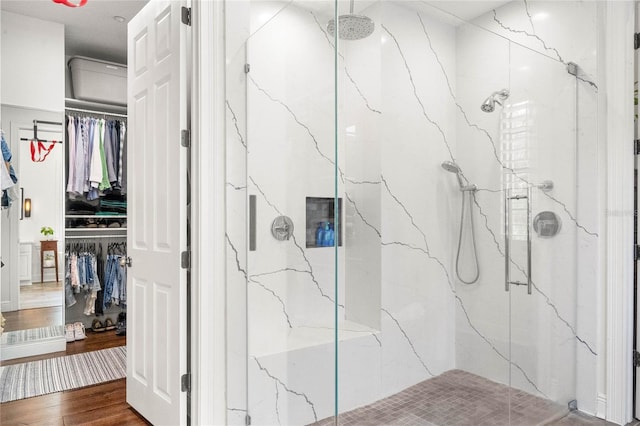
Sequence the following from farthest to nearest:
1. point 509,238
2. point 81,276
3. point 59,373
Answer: point 81,276, point 59,373, point 509,238

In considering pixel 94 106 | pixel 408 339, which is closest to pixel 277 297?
pixel 408 339

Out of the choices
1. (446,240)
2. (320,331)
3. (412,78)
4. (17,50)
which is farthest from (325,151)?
(17,50)

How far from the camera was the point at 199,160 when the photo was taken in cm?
201

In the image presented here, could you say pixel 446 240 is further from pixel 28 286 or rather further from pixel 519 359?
pixel 28 286

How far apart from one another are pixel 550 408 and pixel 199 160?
1.75 meters

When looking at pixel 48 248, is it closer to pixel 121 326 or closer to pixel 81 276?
pixel 81 276

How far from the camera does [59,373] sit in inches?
123

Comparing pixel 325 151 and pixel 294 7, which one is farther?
pixel 294 7

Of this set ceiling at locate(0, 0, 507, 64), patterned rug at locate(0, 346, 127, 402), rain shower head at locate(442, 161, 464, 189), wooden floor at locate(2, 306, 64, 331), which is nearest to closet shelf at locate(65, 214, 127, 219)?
wooden floor at locate(2, 306, 64, 331)

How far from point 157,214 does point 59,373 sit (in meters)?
1.75

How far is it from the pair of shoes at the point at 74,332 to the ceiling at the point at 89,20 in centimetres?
278

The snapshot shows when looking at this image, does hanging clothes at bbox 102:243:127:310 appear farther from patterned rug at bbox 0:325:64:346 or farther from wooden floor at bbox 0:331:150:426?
wooden floor at bbox 0:331:150:426

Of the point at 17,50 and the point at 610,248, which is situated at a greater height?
the point at 17,50

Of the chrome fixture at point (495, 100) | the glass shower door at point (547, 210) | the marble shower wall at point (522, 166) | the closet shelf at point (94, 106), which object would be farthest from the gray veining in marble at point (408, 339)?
the closet shelf at point (94, 106)
